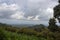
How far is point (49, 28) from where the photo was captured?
1190 inches

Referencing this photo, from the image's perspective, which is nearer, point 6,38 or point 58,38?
point 6,38

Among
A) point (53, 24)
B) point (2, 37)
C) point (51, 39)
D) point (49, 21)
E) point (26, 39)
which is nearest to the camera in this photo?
point (2, 37)

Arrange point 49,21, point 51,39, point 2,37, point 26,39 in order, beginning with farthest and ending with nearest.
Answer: point 49,21, point 51,39, point 26,39, point 2,37

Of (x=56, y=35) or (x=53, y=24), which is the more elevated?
(x=53, y=24)

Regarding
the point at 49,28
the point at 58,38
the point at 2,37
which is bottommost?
the point at 2,37

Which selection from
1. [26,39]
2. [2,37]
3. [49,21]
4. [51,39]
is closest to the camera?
[2,37]

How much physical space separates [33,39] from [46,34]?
5.74m

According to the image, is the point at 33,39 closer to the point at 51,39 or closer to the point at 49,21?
the point at 51,39

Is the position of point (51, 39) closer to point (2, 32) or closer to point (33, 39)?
point (33, 39)

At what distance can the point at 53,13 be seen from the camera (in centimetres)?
2702

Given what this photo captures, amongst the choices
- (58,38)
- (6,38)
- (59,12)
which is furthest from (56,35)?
(6,38)

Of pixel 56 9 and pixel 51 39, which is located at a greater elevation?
pixel 56 9

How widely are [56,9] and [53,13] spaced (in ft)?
2.75

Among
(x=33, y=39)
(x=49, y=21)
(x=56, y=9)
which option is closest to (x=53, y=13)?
(x=56, y=9)
